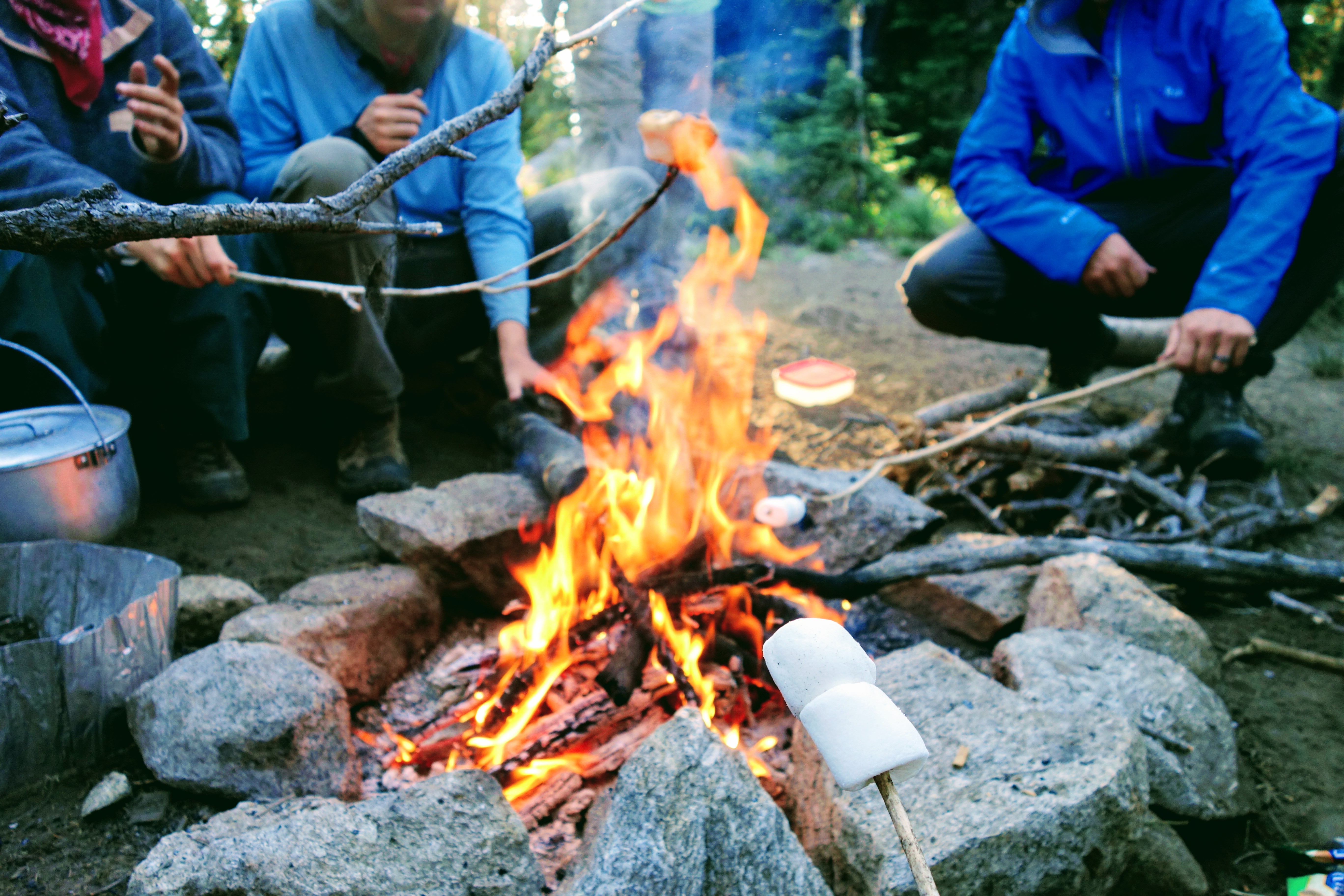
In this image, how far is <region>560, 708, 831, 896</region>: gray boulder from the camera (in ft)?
3.96

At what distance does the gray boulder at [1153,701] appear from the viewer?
162cm

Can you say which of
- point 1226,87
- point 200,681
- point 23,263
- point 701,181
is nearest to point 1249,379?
point 1226,87

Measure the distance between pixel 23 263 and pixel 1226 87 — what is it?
4182 millimetres

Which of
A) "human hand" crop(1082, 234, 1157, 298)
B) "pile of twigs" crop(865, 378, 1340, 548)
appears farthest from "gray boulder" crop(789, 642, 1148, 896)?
"human hand" crop(1082, 234, 1157, 298)

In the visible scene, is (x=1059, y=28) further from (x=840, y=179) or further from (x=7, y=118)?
(x=840, y=179)

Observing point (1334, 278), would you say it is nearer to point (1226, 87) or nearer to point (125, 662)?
point (1226, 87)

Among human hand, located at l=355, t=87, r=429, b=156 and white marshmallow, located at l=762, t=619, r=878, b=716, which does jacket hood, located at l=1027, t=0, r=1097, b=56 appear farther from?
white marshmallow, located at l=762, t=619, r=878, b=716

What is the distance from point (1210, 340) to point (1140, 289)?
2.70ft

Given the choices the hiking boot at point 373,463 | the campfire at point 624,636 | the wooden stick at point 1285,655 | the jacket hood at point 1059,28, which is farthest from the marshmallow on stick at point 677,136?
the jacket hood at point 1059,28

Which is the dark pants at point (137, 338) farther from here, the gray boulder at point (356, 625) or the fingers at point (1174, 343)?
the fingers at point (1174, 343)

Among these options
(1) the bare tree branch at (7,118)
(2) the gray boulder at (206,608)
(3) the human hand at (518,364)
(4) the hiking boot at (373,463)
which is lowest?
(4) the hiking boot at (373,463)

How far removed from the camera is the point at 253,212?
3.21 ft

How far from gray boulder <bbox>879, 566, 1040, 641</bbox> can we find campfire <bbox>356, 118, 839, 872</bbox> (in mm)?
339

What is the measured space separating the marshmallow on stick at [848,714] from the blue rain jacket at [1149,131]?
2.58 metres
